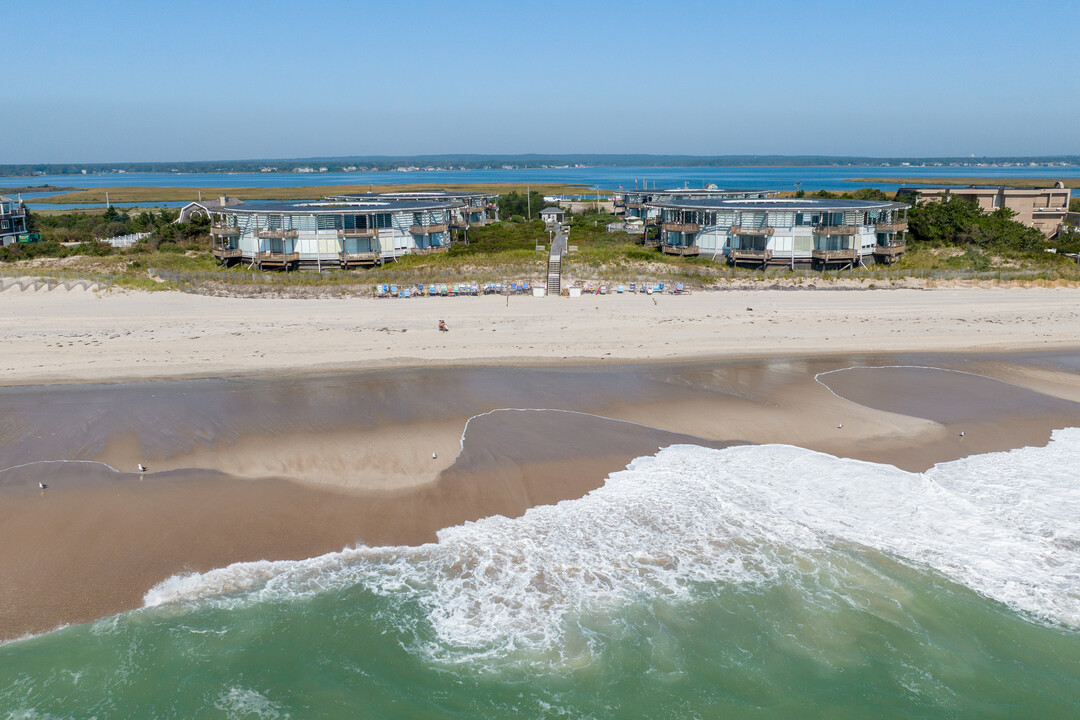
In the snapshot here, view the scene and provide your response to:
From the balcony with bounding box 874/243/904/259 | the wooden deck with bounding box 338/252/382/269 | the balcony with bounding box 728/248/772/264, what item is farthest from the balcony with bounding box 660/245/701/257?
the wooden deck with bounding box 338/252/382/269

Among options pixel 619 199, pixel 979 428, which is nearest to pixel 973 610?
pixel 979 428

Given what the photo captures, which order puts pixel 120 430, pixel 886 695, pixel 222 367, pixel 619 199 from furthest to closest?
pixel 619 199
pixel 222 367
pixel 120 430
pixel 886 695

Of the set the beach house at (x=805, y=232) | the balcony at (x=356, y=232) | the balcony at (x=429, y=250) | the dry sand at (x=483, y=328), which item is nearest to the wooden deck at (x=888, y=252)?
the beach house at (x=805, y=232)

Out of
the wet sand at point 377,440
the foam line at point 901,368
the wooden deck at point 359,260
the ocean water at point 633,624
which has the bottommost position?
the ocean water at point 633,624

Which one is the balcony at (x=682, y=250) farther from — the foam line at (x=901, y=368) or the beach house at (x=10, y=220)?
the beach house at (x=10, y=220)

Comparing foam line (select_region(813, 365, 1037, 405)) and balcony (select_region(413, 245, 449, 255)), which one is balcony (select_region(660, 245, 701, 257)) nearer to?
balcony (select_region(413, 245, 449, 255))

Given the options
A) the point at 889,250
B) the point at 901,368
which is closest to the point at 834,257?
the point at 889,250

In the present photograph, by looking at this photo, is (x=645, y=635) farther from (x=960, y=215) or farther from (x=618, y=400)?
(x=960, y=215)
